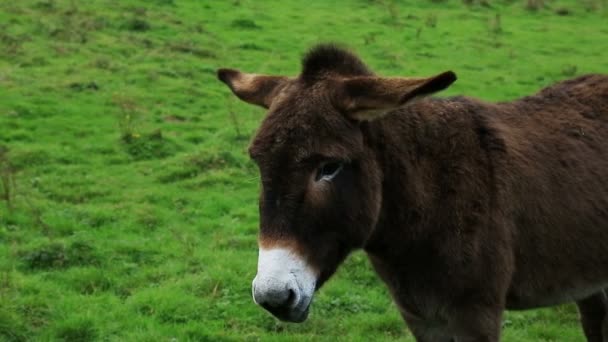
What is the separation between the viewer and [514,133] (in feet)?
15.8

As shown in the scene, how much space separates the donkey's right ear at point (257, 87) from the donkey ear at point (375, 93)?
549 mm

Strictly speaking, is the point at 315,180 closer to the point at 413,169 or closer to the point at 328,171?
the point at 328,171

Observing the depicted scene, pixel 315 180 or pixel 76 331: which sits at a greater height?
pixel 315 180

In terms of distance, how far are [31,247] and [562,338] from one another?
16.4 feet

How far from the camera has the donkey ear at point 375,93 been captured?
3684 mm

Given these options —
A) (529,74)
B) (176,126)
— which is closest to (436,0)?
(529,74)

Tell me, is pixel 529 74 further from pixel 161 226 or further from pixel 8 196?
pixel 8 196

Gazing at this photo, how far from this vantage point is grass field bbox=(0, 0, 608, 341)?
6926 mm

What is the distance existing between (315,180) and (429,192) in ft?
2.74

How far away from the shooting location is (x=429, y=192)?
4.37 meters

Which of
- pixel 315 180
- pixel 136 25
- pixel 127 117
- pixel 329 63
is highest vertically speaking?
pixel 329 63

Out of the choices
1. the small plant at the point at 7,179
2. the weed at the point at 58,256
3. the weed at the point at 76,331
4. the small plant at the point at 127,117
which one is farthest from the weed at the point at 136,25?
the weed at the point at 76,331

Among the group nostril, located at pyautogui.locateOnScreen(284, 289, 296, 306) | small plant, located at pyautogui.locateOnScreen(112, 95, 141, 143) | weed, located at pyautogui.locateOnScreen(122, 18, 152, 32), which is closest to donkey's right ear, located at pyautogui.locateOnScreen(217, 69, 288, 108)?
nostril, located at pyautogui.locateOnScreen(284, 289, 296, 306)

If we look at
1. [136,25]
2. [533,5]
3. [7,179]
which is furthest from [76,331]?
[533,5]
